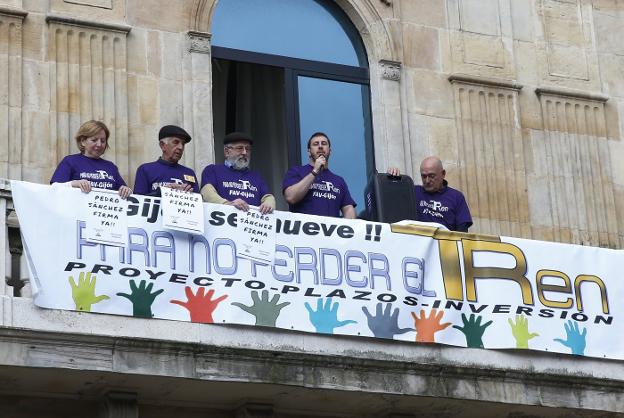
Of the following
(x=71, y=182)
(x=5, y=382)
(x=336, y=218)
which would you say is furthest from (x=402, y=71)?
(x=5, y=382)

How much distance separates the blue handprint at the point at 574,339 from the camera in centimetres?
1595

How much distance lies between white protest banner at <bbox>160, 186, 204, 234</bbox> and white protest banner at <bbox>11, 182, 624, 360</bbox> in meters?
0.09

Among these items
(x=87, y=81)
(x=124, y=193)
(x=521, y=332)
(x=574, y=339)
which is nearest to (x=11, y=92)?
(x=87, y=81)

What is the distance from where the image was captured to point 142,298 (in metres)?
14.5

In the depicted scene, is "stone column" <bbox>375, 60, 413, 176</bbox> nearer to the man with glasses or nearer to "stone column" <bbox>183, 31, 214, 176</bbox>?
the man with glasses

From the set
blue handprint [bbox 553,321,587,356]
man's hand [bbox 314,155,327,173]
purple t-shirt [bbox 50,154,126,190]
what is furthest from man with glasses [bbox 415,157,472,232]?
purple t-shirt [bbox 50,154,126,190]

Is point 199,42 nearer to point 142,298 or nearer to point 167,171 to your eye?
point 167,171

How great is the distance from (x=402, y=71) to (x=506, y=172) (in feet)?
5.47

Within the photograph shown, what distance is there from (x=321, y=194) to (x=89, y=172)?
92.8 inches

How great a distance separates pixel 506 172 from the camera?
1920 centimetres

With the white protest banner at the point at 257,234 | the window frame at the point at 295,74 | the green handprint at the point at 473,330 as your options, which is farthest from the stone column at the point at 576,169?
the white protest banner at the point at 257,234

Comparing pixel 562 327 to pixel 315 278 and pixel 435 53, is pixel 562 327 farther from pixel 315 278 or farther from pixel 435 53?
pixel 435 53

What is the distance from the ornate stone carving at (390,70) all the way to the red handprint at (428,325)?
168 inches

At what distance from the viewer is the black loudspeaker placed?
16281 mm
